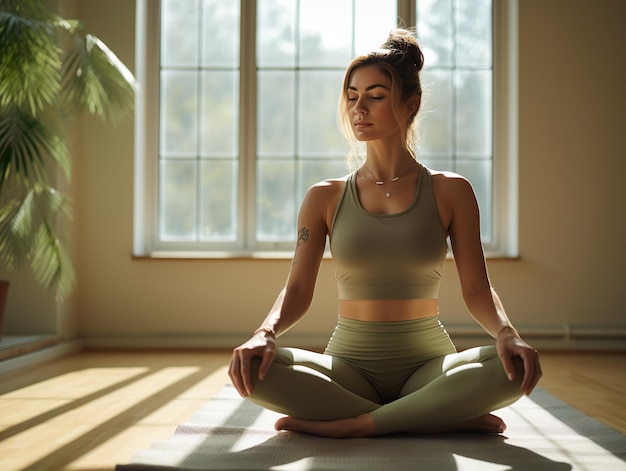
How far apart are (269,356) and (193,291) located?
284 cm

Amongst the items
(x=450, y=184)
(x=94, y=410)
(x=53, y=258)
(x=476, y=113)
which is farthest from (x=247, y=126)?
(x=450, y=184)

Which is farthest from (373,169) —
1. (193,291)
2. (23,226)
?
(193,291)

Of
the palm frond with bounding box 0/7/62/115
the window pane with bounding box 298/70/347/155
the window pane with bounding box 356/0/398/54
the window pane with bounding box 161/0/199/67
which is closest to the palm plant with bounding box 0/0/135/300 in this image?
the palm frond with bounding box 0/7/62/115

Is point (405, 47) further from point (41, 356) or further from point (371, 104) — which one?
point (41, 356)

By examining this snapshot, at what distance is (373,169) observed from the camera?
2.35 meters

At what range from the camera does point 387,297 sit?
7.12 feet

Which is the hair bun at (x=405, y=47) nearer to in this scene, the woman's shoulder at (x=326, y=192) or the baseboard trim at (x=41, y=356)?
A: the woman's shoulder at (x=326, y=192)

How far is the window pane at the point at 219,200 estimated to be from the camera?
4.86 meters

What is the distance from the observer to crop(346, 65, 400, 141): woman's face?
2.23 metres

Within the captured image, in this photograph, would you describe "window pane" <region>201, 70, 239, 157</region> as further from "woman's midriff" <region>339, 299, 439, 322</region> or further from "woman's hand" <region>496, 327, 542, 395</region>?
"woman's hand" <region>496, 327, 542, 395</region>

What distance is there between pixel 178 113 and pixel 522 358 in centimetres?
351

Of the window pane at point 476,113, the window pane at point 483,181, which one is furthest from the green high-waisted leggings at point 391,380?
the window pane at point 476,113

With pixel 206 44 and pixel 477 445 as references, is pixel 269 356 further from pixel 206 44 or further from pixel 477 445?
pixel 206 44

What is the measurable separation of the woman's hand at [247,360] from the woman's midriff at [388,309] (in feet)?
1.21
